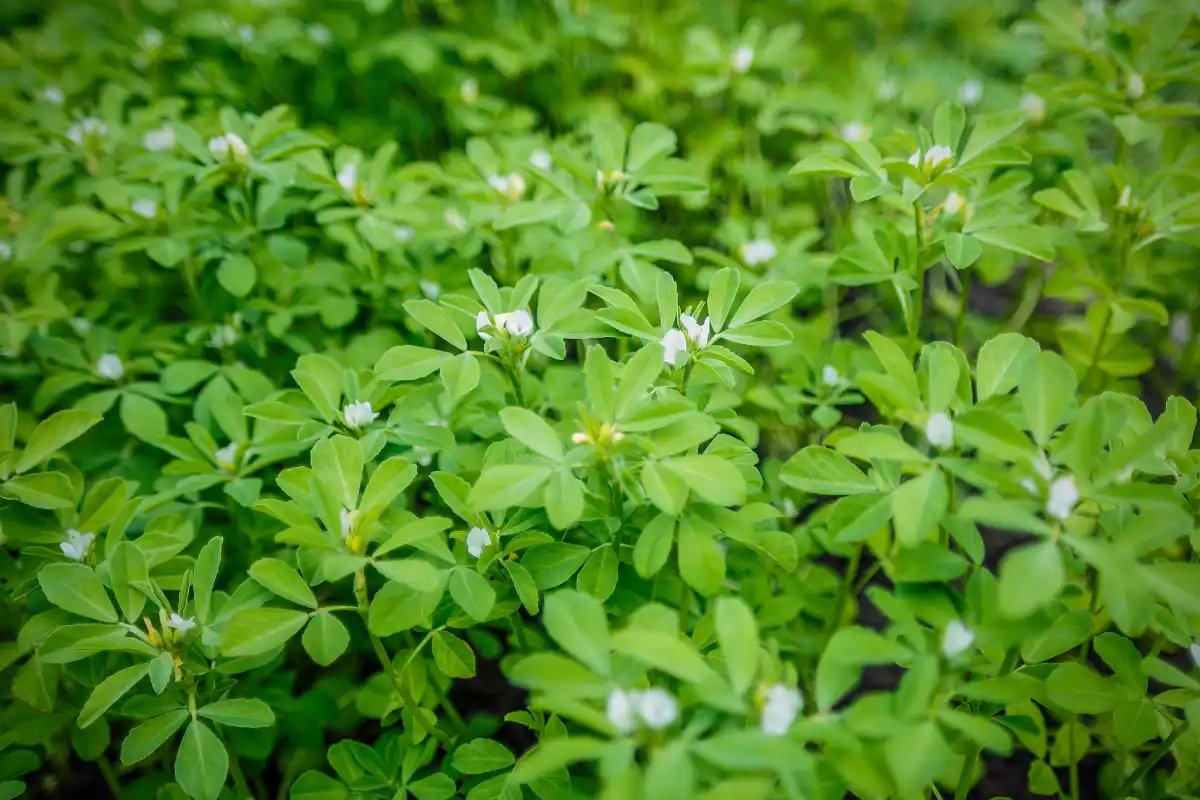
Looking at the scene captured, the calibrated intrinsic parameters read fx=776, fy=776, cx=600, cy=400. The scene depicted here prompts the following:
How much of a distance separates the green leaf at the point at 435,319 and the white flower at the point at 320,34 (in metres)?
1.59

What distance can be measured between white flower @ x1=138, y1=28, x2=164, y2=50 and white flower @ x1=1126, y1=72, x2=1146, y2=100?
262 cm

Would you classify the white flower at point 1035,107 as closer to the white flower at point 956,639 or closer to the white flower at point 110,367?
the white flower at point 956,639

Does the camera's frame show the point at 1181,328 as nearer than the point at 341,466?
No

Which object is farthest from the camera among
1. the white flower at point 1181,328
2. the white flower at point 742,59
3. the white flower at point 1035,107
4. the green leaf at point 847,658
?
the white flower at point 1181,328

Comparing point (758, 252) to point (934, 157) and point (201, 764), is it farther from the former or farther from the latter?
point (201, 764)

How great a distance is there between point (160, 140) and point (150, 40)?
75 cm

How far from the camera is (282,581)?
3.61ft

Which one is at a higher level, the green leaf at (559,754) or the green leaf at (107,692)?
the green leaf at (559,754)

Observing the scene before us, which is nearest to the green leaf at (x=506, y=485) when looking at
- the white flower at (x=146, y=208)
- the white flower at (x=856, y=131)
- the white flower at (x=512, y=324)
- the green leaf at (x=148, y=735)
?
the white flower at (x=512, y=324)

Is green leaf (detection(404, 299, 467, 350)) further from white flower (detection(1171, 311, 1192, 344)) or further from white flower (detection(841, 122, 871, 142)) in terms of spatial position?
white flower (detection(1171, 311, 1192, 344))

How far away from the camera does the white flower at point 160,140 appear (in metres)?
1.88

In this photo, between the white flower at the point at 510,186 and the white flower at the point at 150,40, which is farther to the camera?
the white flower at the point at 150,40

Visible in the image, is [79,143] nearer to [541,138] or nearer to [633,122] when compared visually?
[541,138]

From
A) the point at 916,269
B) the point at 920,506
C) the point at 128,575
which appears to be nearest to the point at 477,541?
the point at 128,575
